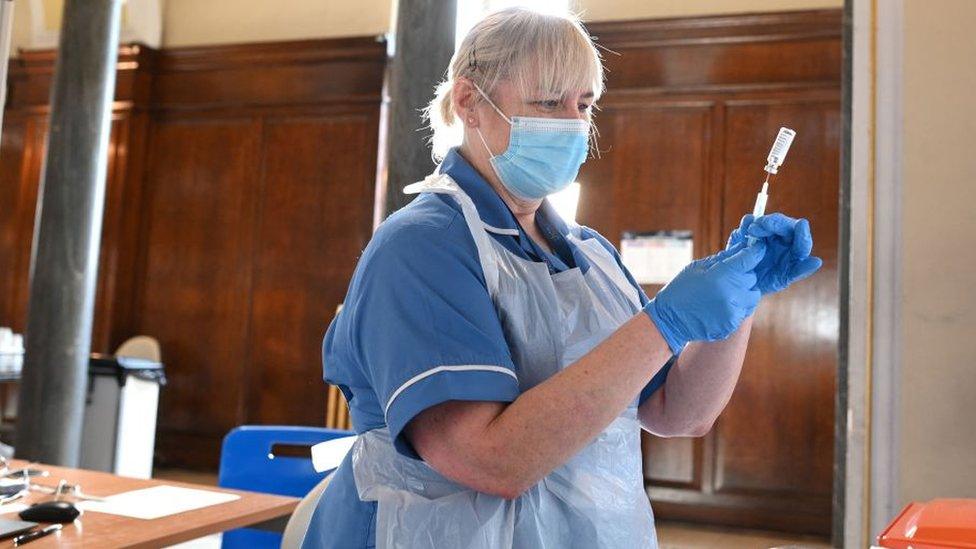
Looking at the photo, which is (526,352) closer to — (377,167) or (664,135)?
(664,135)

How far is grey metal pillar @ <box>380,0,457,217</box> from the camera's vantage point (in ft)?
10.6

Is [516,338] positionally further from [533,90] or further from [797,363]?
[797,363]

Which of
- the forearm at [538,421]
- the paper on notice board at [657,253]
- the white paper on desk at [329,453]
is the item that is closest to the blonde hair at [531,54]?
the forearm at [538,421]

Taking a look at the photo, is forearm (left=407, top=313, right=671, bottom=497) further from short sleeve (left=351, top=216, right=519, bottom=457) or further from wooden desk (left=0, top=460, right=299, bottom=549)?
wooden desk (left=0, top=460, right=299, bottom=549)

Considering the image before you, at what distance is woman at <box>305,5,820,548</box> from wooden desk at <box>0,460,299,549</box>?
0.57 m

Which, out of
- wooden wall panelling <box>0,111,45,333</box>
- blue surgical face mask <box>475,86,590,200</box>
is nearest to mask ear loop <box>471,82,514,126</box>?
blue surgical face mask <box>475,86,590,200</box>

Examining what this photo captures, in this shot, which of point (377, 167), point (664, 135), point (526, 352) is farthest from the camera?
point (377, 167)

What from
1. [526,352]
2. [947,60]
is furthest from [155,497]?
[947,60]

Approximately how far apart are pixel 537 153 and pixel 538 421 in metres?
0.46

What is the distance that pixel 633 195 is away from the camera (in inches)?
264

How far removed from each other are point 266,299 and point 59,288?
210cm

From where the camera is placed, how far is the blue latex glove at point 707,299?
46.2 inches

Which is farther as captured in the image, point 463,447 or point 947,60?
point 947,60

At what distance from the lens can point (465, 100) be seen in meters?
1.45
